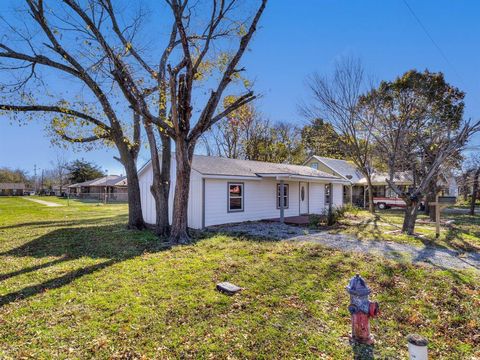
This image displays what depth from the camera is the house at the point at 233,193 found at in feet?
40.4

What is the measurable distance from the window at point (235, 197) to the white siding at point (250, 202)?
203 millimetres

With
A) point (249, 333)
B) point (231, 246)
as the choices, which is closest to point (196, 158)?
point (231, 246)

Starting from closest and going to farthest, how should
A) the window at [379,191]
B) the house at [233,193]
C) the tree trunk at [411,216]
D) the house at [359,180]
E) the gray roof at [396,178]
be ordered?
the tree trunk at [411,216], the house at [233,193], the gray roof at [396,178], the house at [359,180], the window at [379,191]

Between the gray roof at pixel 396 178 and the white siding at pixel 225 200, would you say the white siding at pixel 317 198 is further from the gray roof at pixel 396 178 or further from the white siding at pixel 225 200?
the gray roof at pixel 396 178

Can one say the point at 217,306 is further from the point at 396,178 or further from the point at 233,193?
the point at 396,178

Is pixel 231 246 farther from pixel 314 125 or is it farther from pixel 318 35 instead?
pixel 314 125

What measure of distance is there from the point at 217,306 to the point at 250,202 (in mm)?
9693

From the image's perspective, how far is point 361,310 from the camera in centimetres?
363

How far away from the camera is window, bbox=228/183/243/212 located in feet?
43.7

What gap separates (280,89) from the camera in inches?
678

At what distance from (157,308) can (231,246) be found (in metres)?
4.24

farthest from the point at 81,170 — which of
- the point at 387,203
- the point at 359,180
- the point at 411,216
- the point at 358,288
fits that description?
the point at 358,288

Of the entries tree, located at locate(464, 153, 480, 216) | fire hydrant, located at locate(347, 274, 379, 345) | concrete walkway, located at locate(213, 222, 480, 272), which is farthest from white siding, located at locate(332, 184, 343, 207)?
fire hydrant, located at locate(347, 274, 379, 345)

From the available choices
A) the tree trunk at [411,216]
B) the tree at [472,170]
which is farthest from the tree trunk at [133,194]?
the tree at [472,170]
